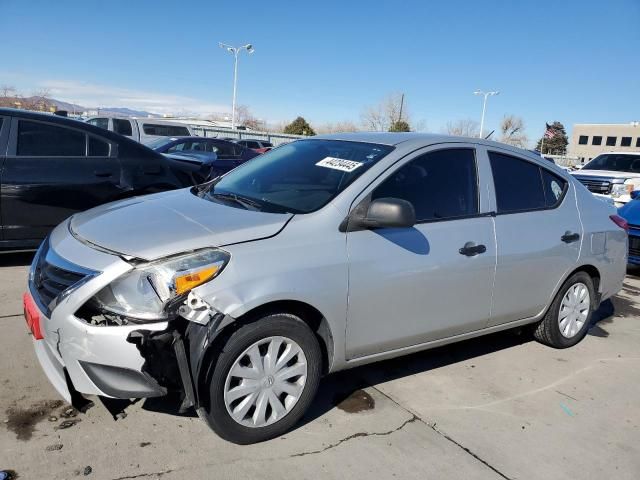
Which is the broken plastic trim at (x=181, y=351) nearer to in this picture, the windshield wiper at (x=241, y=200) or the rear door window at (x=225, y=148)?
the windshield wiper at (x=241, y=200)

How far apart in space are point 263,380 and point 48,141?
417 centimetres

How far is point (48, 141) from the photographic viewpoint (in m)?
5.57

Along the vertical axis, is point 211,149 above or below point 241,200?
above

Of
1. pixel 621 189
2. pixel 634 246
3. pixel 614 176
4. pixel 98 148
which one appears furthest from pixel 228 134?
pixel 634 246

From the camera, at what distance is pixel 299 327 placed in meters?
2.82

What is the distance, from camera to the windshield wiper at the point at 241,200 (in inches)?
128

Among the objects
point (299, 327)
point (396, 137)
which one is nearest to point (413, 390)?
point (299, 327)

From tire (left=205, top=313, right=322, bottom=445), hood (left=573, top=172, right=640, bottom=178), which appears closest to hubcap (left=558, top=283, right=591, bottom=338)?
tire (left=205, top=313, right=322, bottom=445)

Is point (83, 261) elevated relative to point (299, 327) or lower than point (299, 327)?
elevated

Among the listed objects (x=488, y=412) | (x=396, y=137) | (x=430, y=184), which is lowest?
(x=488, y=412)

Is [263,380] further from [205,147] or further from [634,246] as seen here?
[205,147]

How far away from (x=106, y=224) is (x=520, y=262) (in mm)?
2813

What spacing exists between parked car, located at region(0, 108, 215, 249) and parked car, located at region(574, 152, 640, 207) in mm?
9125

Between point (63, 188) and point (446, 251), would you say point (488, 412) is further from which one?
point (63, 188)
